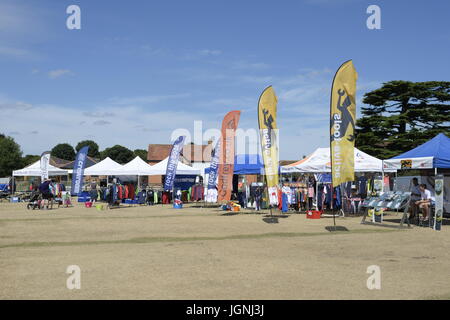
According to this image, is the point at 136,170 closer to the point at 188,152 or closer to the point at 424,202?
the point at 424,202

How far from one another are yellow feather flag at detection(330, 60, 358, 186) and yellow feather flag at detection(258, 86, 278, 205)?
3.00m

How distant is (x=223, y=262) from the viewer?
7918 mm

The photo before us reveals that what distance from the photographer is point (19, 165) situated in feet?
235

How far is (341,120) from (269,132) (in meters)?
3.35

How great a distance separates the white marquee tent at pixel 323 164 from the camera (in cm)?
1944

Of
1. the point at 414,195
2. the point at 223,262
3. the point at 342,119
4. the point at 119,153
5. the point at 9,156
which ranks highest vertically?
the point at 119,153

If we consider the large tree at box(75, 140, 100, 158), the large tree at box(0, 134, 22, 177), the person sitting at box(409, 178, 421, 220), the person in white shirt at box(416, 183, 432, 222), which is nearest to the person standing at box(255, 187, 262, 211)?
the person sitting at box(409, 178, 421, 220)

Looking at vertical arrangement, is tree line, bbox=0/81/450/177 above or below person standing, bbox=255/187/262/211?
above

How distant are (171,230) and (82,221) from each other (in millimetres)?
4776

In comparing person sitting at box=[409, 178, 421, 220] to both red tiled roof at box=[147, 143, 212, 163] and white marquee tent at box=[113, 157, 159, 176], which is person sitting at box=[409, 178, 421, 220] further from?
red tiled roof at box=[147, 143, 212, 163]

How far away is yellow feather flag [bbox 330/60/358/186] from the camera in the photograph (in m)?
13.4

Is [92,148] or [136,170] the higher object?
[92,148]

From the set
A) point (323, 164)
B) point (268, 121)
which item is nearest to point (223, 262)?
point (268, 121)

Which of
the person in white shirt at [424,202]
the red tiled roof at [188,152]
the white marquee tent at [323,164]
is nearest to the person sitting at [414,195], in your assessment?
the person in white shirt at [424,202]
